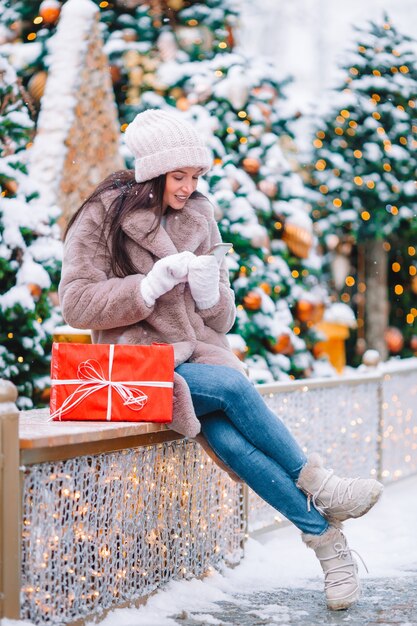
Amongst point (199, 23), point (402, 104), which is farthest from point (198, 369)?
point (402, 104)

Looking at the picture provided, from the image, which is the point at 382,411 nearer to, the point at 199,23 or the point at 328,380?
the point at 328,380

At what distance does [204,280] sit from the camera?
309cm

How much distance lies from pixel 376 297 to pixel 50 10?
4.23m

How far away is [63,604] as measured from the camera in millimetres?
2637

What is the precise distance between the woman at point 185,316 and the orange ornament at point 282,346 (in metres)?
2.65

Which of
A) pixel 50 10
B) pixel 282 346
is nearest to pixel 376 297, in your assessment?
pixel 282 346

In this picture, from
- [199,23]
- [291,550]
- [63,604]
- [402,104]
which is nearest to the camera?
[63,604]

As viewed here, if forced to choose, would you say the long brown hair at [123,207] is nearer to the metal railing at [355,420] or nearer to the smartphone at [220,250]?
the smartphone at [220,250]

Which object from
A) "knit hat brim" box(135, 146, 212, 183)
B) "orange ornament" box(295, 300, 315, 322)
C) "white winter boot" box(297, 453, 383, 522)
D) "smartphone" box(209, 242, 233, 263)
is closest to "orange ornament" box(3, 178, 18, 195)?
"knit hat brim" box(135, 146, 212, 183)

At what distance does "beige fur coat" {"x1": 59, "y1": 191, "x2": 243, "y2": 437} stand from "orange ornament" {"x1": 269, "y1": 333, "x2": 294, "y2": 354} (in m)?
2.56

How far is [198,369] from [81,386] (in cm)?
41

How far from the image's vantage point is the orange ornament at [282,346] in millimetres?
5918

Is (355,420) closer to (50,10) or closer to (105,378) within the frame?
(105,378)

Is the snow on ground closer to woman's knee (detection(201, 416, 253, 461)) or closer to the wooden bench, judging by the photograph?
the wooden bench
